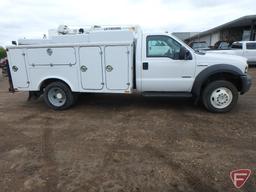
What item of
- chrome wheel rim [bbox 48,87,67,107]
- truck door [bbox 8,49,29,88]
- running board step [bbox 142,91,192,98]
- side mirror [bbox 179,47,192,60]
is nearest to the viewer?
side mirror [bbox 179,47,192,60]

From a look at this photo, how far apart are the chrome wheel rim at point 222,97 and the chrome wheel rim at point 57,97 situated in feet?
13.7

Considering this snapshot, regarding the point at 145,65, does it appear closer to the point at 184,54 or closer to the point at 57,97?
the point at 184,54

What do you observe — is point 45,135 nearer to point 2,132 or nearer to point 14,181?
point 2,132

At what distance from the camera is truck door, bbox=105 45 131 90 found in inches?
229

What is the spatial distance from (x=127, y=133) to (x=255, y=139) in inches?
99.7

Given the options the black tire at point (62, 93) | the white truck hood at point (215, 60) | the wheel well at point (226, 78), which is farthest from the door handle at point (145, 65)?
the black tire at point (62, 93)

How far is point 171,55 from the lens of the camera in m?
5.83

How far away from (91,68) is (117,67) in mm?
721

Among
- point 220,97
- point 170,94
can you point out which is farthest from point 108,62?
point 220,97

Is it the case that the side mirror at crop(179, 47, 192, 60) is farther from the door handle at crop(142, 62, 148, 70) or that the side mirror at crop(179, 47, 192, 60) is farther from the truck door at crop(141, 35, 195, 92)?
the door handle at crop(142, 62, 148, 70)

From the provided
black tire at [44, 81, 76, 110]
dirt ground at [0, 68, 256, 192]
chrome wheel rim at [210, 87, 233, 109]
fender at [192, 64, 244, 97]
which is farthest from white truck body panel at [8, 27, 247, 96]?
dirt ground at [0, 68, 256, 192]

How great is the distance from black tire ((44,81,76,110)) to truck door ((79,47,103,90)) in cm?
56

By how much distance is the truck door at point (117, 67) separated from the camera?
5.82 metres

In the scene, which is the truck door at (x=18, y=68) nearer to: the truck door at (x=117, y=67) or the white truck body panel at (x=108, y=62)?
the white truck body panel at (x=108, y=62)
